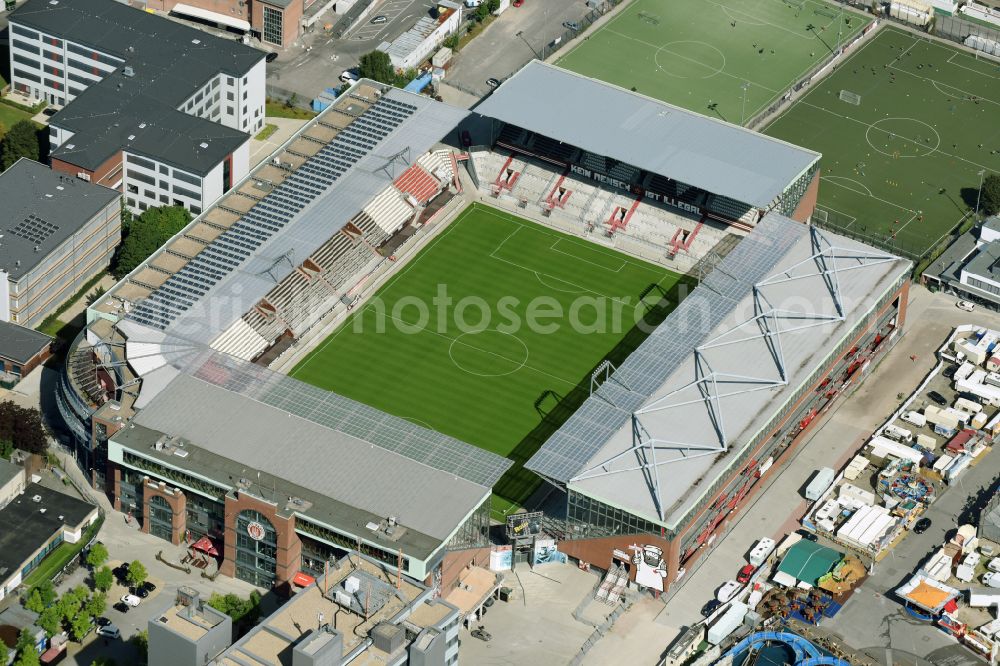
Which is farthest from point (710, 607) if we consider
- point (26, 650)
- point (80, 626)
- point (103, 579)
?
point (26, 650)

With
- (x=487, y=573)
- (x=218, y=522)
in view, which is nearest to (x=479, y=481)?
(x=487, y=573)

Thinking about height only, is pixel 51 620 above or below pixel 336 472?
below

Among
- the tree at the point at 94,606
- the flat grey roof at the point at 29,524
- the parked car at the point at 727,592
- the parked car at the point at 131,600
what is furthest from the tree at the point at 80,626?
the parked car at the point at 727,592

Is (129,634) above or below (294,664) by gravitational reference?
below

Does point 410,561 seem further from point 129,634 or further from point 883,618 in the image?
point 883,618

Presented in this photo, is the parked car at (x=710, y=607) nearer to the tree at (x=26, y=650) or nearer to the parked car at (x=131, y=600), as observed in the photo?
the parked car at (x=131, y=600)

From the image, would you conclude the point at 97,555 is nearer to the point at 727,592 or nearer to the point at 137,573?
the point at 137,573
